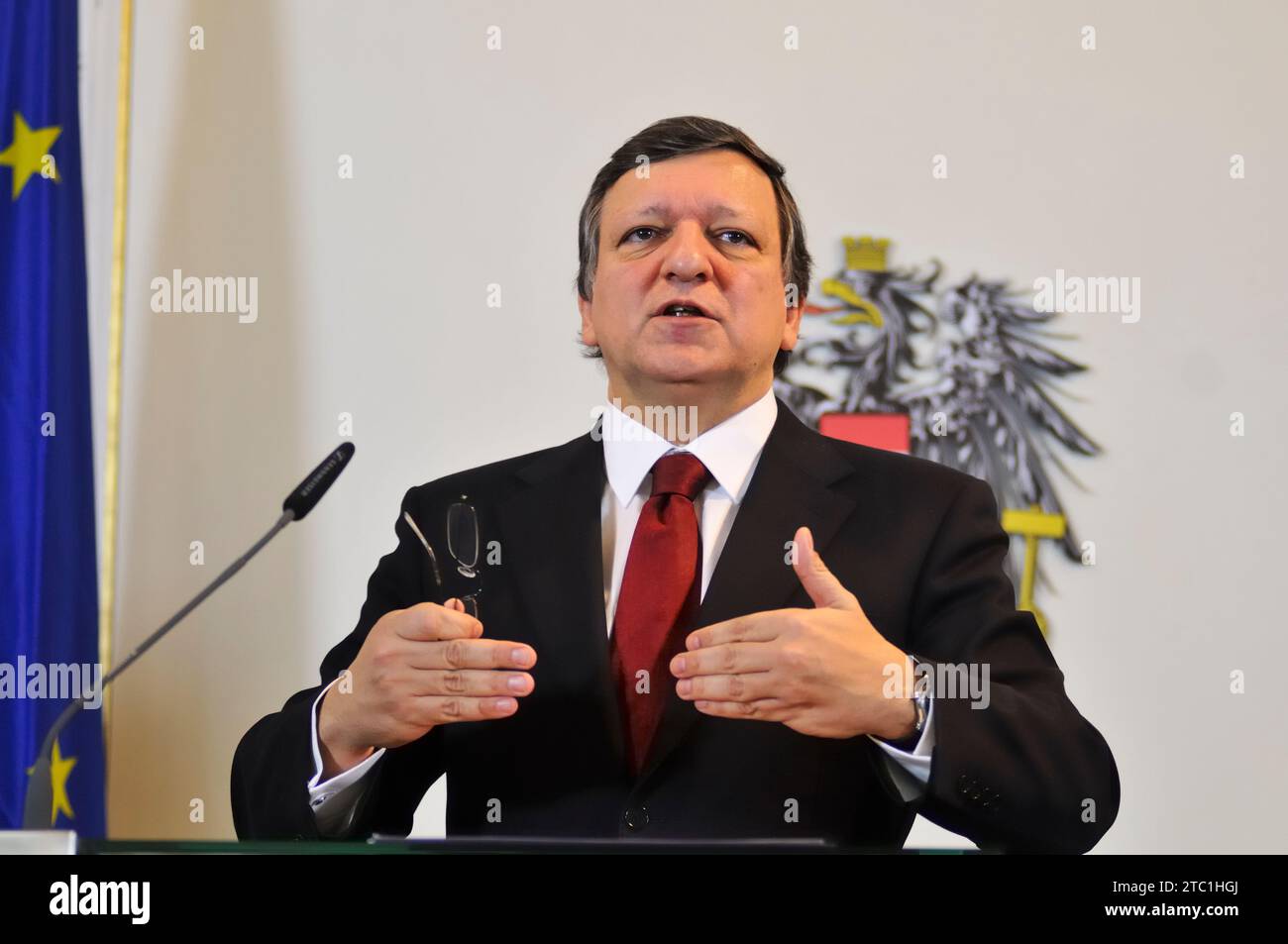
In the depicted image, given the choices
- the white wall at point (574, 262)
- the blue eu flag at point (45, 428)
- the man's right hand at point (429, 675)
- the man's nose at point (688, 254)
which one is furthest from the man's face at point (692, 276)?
the blue eu flag at point (45, 428)

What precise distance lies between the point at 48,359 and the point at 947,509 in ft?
6.67

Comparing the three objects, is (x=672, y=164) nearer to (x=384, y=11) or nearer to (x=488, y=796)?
(x=488, y=796)

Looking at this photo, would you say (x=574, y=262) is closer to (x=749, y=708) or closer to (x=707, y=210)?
(x=707, y=210)

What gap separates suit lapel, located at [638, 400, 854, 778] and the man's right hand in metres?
0.29

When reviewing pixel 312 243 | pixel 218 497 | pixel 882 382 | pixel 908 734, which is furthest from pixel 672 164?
pixel 218 497

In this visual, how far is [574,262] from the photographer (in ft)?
10.5

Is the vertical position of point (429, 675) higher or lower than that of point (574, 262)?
lower

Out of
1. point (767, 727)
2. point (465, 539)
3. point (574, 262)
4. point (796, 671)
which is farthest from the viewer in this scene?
point (574, 262)

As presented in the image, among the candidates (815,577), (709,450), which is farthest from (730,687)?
(709,450)

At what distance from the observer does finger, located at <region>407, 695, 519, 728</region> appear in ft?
4.99

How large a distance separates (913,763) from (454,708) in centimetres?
55

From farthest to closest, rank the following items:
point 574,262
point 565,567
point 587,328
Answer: point 574,262, point 587,328, point 565,567

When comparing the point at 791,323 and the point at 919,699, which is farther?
the point at 791,323

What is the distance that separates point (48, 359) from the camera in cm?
289
